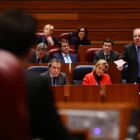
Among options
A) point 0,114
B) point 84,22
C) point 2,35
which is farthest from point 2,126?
point 84,22

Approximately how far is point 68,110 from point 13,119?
0.52ft

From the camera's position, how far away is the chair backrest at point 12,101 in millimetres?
529

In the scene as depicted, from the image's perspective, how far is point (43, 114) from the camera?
0.63 metres

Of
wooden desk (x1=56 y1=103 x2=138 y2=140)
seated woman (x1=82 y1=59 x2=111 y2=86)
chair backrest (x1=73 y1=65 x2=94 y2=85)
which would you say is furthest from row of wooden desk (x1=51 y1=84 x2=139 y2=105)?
wooden desk (x1=56 y1=103 x2=138 y2=140)

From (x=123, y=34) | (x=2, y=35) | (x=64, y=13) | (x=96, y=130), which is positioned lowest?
(x=96, y=130)

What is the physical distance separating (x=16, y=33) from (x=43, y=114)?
0.15 meters

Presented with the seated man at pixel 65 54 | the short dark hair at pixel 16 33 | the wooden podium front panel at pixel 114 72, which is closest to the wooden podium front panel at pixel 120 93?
the wooden podium front panel at pixel 114 72

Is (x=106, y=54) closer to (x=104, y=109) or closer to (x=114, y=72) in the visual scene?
(x=114, y=72)

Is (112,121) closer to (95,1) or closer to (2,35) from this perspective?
(2,35)

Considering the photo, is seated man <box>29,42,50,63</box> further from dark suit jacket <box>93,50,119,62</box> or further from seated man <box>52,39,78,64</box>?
dark suit jacket <box>93,50,119,62</box>

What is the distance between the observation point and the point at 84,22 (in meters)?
6.84

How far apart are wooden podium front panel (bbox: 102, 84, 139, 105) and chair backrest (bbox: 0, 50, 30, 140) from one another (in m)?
2.66

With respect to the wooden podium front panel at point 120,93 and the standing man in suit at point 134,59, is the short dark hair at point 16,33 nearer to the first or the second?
the wooden podium front panel at point 120,93

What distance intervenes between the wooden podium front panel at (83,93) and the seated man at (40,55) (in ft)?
5.15
